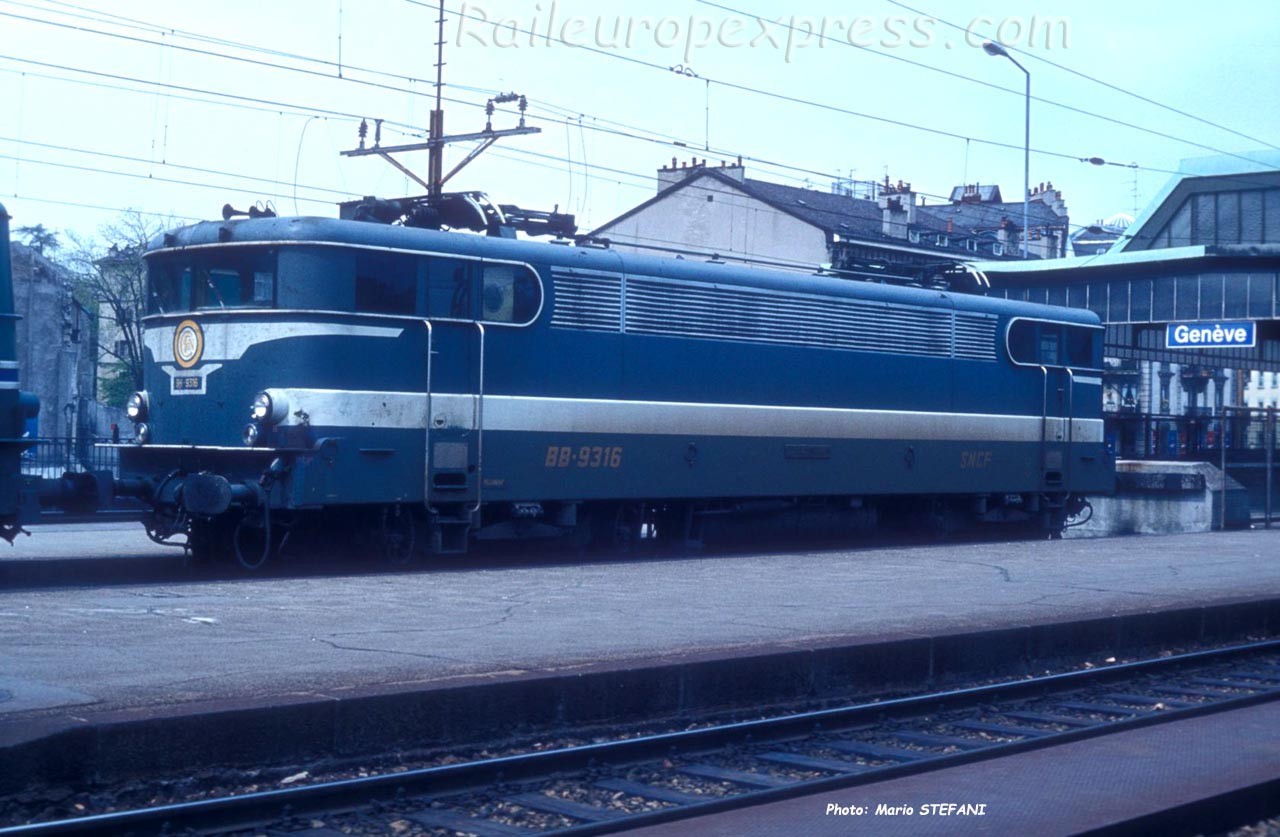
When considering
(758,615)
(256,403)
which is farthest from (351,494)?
(758,615)

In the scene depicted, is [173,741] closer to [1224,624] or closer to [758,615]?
[758,615]

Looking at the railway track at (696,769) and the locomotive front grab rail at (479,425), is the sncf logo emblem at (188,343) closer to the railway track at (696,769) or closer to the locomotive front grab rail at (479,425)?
the locomotive front grab rail at (479,425)

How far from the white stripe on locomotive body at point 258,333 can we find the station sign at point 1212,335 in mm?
25371

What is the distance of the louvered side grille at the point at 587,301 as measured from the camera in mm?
17062

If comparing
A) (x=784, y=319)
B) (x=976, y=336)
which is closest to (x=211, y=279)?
(x=784, y=319)

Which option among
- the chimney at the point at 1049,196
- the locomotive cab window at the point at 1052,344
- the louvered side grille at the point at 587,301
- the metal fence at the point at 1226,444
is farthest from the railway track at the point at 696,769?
the chimney at the point at 1049,196

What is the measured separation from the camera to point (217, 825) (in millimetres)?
6480

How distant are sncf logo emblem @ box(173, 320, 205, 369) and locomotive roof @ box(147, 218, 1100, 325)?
90 cm

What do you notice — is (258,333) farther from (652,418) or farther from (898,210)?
(898,210)

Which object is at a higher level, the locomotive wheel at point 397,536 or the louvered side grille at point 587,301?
the louvered side grille at point 587,301

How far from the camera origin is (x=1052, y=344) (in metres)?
23.7

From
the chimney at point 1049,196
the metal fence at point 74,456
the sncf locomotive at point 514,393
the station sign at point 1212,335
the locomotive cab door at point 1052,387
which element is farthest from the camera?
the chimney at point 1049,196

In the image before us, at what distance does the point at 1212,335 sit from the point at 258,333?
27.6 m

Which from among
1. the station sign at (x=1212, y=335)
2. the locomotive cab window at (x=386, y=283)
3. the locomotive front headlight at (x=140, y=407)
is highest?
the station sign at (x=1212, y=335)
